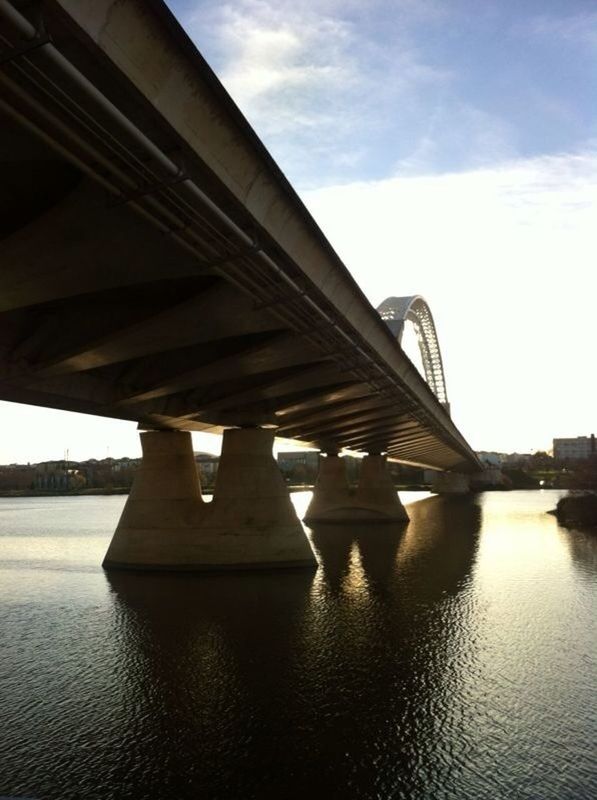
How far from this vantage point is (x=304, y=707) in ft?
44.1

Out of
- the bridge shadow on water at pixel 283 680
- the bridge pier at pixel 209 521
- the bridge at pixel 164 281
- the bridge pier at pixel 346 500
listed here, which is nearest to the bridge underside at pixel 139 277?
the bridge at pixel 164 281

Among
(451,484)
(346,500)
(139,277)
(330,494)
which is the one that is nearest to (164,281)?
(139,277)

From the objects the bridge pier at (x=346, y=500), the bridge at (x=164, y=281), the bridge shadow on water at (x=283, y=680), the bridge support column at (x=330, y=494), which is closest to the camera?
the bridge at (x=164, y=281)

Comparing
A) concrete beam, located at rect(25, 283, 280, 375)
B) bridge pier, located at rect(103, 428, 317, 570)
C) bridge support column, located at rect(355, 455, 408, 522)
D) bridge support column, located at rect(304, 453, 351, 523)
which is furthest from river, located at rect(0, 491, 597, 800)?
bridge support column, located at rect(355, 455, 408, 522)

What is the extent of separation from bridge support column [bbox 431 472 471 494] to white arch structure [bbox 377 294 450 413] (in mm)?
30535

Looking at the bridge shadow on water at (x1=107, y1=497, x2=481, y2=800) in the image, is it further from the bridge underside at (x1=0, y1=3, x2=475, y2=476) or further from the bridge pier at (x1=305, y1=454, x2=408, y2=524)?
the bridge pier at (x1=305, y1=454, x2=408, y2=524)

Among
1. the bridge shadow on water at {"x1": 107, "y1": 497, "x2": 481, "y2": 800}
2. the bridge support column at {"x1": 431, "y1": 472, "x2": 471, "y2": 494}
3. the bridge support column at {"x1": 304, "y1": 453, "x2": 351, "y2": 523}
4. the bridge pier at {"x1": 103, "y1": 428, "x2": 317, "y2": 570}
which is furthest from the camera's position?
the bridge support column at {"x1": 431, "y1": 472, "x2": 471, "y2": 494}

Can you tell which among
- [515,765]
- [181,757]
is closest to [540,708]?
[515,765]

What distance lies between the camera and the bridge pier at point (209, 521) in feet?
98.1

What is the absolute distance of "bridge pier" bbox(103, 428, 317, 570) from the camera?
29.9 metres

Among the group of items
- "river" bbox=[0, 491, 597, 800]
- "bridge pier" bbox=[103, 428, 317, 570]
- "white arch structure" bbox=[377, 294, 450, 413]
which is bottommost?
"river" bbox=[0, 491, 597, 800]

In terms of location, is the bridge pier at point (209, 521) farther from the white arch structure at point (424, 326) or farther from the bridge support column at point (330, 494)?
the white arch structure at point (424, 326)

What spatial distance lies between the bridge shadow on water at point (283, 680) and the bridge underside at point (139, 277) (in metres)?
8.09

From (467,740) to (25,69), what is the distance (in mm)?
12423
